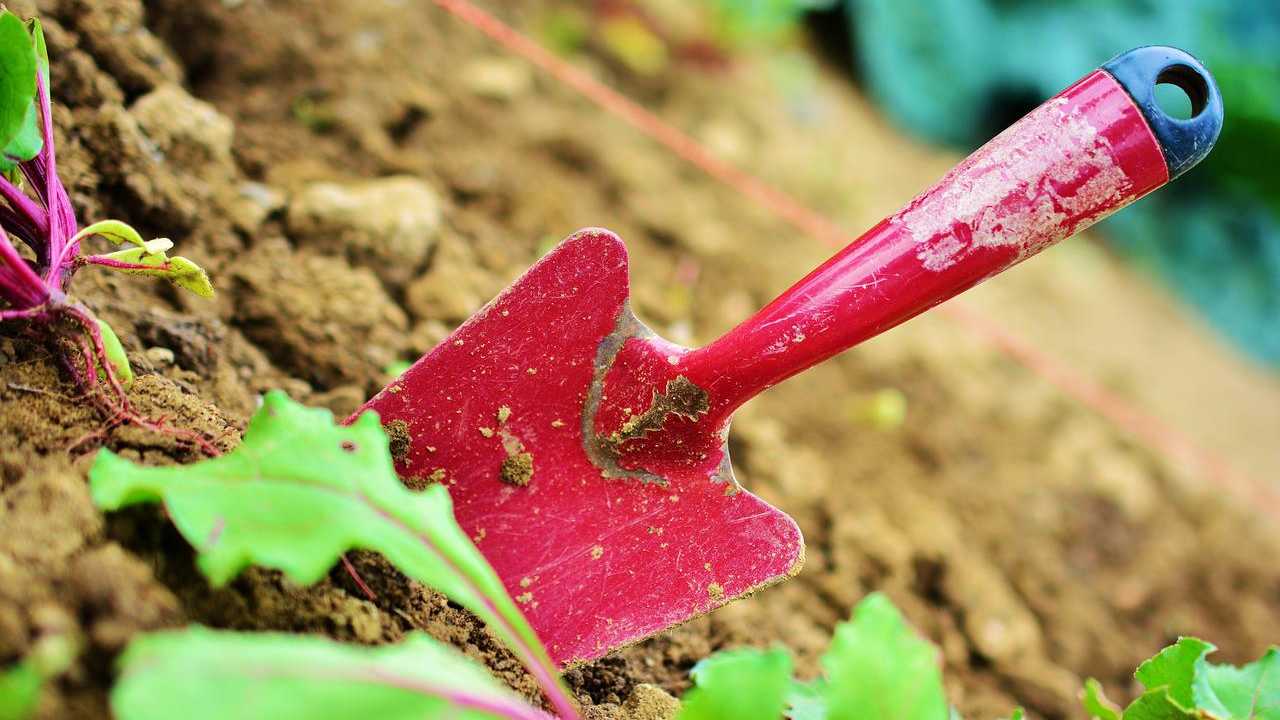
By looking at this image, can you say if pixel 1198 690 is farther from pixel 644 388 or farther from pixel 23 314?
pixel 23 314

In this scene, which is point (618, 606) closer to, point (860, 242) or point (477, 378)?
point (477, 378)

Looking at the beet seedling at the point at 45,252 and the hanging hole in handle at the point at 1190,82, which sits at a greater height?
the hanging hole in handle at the point at 1190,82

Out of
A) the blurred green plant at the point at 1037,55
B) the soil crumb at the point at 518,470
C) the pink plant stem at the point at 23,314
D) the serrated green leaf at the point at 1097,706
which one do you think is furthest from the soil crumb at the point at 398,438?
the blurred green plant at the point at 1037,55

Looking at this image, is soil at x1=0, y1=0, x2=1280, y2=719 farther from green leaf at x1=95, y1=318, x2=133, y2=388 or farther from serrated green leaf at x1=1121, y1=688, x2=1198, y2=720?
serrated green leaf at x1=1121, y1=688, x2=1198, y2=720

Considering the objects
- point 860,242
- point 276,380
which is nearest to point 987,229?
point 860,242

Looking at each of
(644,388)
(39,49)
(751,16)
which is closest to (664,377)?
(644,388)

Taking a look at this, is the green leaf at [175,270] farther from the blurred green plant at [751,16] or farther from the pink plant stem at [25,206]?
the blurred green plant at [751,16]

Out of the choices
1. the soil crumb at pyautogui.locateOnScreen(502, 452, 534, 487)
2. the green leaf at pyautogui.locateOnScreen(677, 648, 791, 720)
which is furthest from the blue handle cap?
the soil crumb at pyautogui.locateOnScreen(502, 452, 534, 487)
